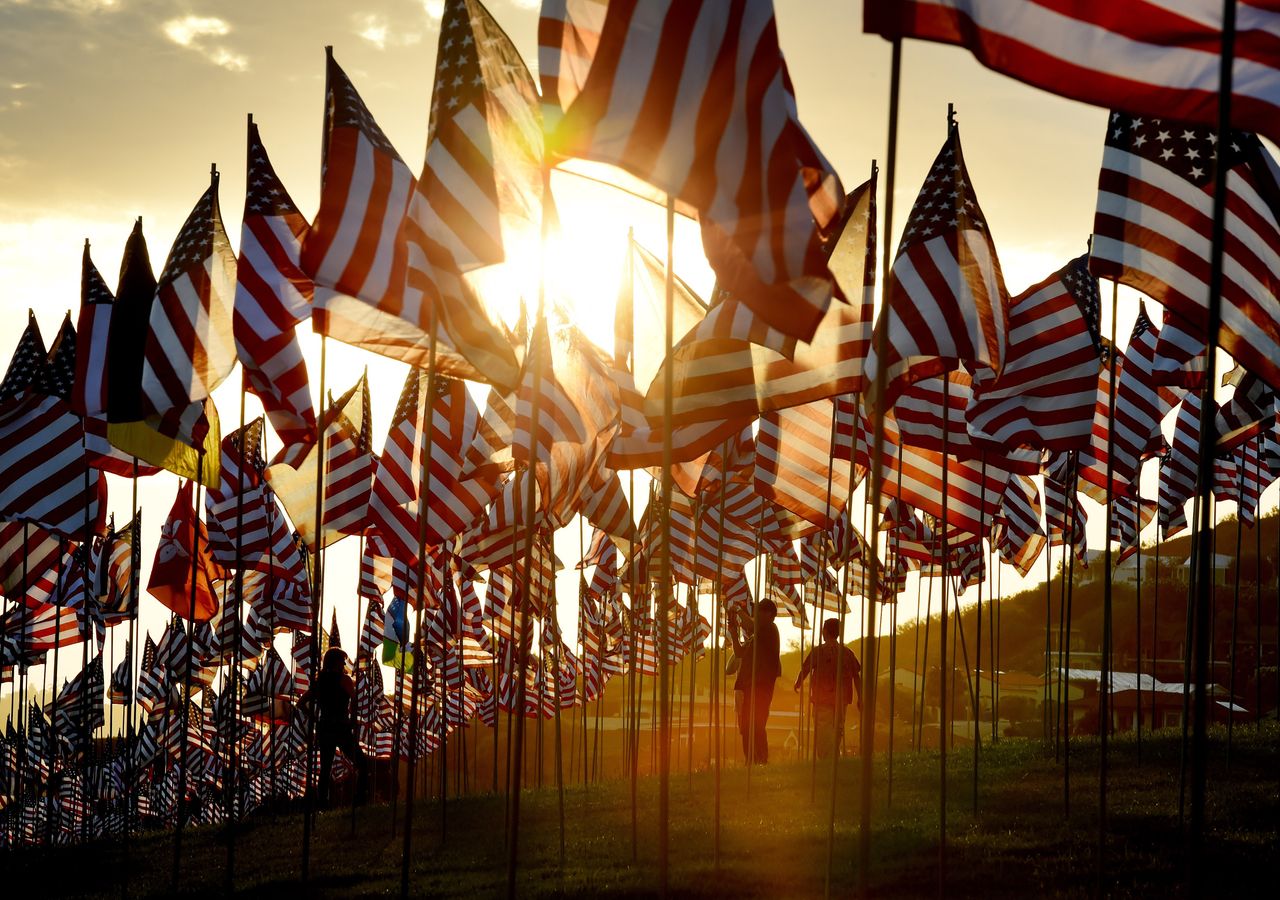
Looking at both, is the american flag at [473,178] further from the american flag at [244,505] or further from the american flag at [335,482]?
the american flag at [244,505]

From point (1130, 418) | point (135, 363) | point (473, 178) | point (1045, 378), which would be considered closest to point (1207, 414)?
point (473, 178)

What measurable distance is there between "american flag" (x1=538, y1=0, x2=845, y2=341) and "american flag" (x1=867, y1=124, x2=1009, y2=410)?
3.71 meters

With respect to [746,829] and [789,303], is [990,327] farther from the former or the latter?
[746,829]

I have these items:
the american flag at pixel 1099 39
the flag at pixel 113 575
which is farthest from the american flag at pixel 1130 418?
the flag at pixel 113 575

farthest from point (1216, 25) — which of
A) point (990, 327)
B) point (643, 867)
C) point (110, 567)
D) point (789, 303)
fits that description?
point (110, 567)

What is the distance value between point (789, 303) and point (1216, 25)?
8.27 ft

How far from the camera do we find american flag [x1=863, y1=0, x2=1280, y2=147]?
6.87 m

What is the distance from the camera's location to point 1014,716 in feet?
158

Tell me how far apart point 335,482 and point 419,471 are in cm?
277

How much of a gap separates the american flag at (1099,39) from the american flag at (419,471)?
10.8 m

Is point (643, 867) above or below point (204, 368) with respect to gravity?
below

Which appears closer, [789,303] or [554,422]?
[789,303]

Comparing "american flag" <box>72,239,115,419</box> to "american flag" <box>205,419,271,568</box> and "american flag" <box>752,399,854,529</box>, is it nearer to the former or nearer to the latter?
"american flag" <box>752,399,854,529</box>

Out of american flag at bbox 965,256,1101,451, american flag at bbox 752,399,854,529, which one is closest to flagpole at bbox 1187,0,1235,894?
american flag at bbox 965,256,1101,451
